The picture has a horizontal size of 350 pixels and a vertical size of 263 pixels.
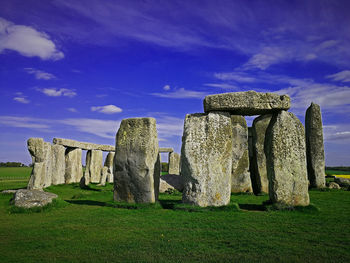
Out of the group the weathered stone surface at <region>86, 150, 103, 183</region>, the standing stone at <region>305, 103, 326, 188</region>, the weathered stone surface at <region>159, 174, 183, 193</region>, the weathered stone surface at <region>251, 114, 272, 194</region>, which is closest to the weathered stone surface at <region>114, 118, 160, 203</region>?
the weathered stone surface at <region>159, 174, 183, 193</region>

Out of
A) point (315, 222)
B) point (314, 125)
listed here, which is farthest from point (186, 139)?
point (314, 125)

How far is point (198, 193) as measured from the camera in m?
8.16

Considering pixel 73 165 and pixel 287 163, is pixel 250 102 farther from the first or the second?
pixel 73 165

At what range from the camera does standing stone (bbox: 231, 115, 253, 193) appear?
512 inches

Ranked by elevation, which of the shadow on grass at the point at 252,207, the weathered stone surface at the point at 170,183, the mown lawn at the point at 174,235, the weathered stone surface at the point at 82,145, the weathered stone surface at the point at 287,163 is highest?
the weathered stone surface at the point at 82,145

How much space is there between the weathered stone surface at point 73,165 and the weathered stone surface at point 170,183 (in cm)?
849

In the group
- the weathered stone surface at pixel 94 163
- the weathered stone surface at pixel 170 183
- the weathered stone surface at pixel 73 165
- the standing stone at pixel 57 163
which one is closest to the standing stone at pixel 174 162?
the weathered stone surface at pixel 94 163

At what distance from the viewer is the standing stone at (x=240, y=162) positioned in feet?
42.6

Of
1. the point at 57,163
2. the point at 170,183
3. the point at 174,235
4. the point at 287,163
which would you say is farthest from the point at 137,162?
the point at 57,163

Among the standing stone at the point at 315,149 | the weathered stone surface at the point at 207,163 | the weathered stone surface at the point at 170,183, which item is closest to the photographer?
the weathered stone surface at the point at 207,163

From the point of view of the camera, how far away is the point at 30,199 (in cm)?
895

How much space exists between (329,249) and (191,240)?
2337 millimetres

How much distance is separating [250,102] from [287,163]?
200 centimetres

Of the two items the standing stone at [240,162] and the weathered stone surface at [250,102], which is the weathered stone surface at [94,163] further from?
the weathered stone surface at [250,102]
